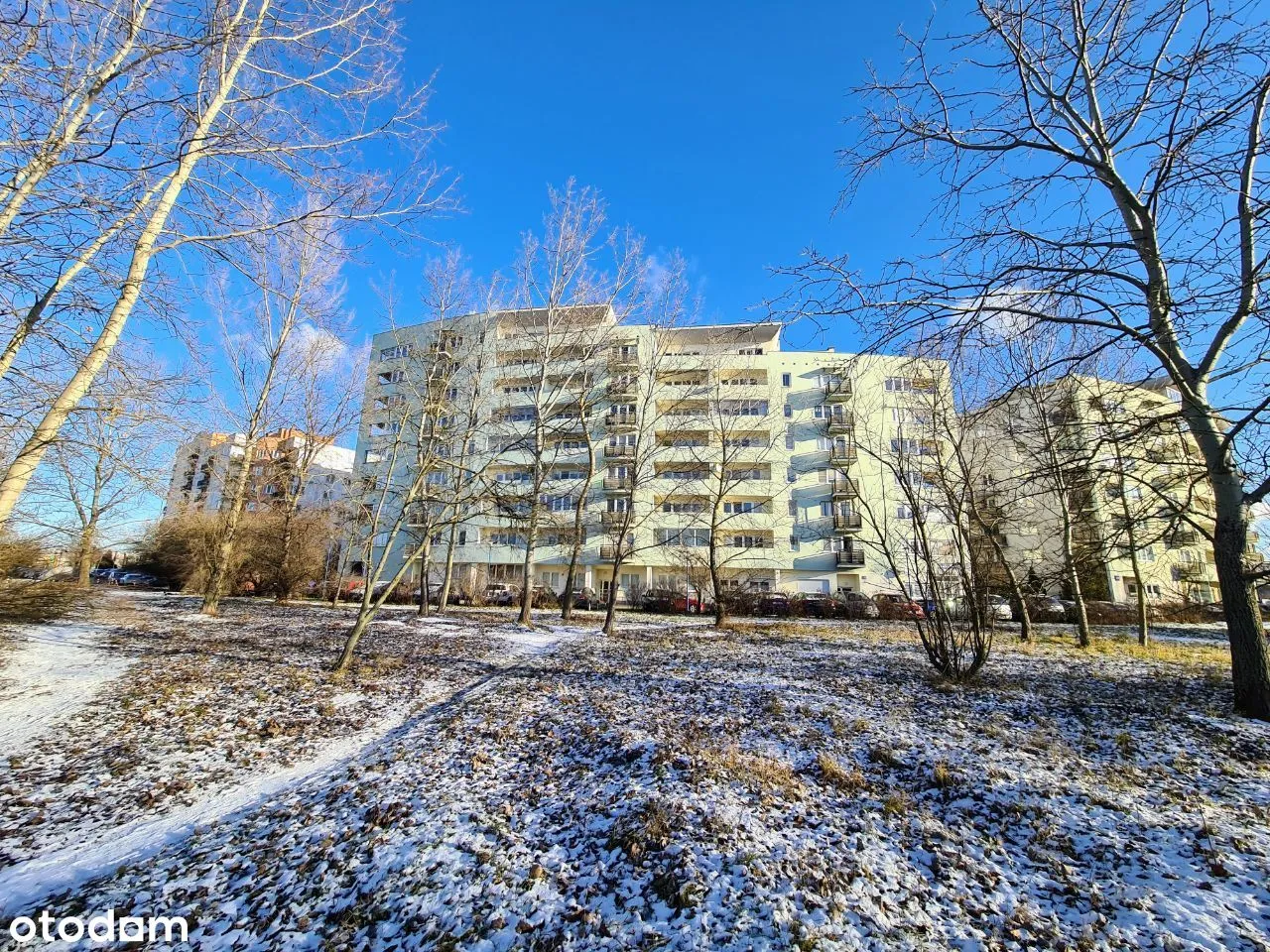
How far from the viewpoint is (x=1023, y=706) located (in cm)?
621

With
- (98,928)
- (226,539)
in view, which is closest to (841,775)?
(98,928)

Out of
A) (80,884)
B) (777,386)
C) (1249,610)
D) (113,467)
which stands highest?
(777,386)

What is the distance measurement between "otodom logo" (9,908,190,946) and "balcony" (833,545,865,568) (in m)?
34.6

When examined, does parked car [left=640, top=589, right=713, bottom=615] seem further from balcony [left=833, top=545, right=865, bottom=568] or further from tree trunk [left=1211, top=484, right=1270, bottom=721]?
tree trunk [left=1211, top=484, right=1270, bottom=721]

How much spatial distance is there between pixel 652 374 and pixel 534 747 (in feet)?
43.6

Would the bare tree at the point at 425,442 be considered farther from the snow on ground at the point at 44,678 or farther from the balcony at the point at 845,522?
the balcony at the point at 845,522

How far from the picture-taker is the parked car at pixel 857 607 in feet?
76.8

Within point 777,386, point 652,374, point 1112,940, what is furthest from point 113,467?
point 777,386

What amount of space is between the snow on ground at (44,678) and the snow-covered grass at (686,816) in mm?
388

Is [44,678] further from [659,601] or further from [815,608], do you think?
[815,608]

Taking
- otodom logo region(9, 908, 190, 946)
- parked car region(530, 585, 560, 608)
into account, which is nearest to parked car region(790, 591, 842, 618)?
parked car region(530, 585, 560, 608)

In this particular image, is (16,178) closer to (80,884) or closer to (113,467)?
(113,467)

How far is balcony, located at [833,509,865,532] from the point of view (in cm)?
3353

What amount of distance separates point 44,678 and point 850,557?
34.5 metres
